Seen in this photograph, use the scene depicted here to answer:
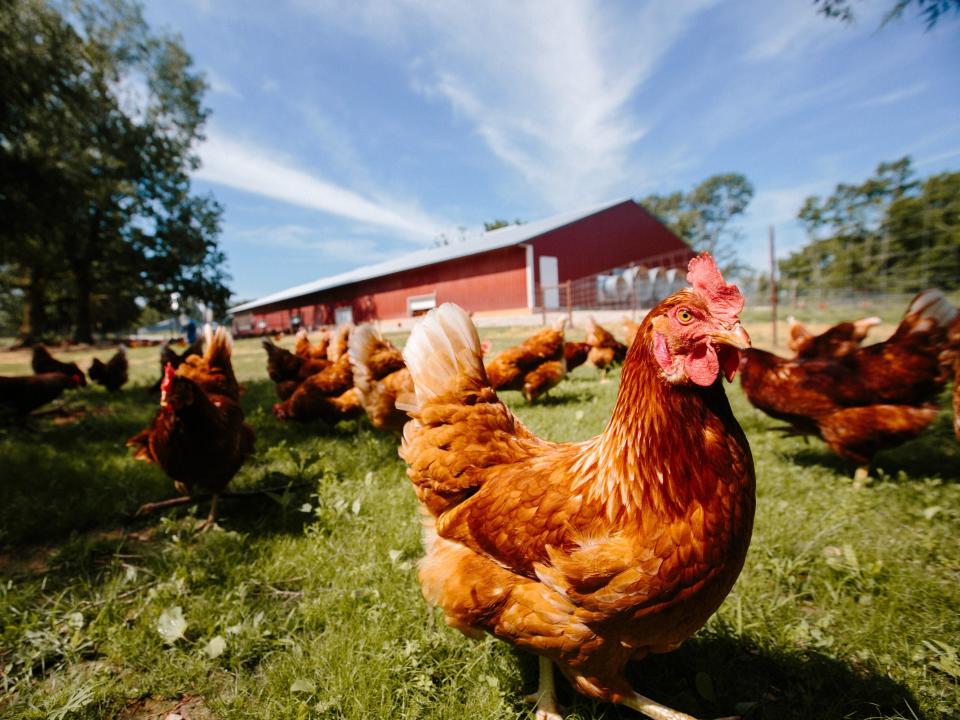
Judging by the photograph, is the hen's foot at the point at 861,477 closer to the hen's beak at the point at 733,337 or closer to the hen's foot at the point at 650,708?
the hen's foot at the point at 650,708

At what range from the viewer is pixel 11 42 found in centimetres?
437

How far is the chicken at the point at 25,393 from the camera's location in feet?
15.3

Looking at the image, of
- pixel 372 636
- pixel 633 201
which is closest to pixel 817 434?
pixel 372 636

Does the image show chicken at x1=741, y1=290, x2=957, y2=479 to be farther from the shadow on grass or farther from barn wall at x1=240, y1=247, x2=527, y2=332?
barn wall at x1=240, y1=247, x2=527, y2=332

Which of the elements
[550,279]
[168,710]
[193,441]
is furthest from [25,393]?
[550,279]

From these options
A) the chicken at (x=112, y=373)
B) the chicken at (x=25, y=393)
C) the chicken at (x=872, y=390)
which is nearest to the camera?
the chicken at (x=872, y=390)

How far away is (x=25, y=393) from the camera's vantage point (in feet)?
15.6

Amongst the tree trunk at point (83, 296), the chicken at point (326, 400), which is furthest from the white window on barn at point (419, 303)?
the chicken at point (326, 400)

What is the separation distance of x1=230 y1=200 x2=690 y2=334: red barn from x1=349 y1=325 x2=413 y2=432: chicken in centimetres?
1472

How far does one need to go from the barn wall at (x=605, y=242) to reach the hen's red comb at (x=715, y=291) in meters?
19.4

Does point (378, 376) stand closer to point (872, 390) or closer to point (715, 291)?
point (715, 291)

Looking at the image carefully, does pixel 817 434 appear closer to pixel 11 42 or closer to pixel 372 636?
pixel 372 636

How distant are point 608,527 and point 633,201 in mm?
27419

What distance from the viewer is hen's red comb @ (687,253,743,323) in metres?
1.33
